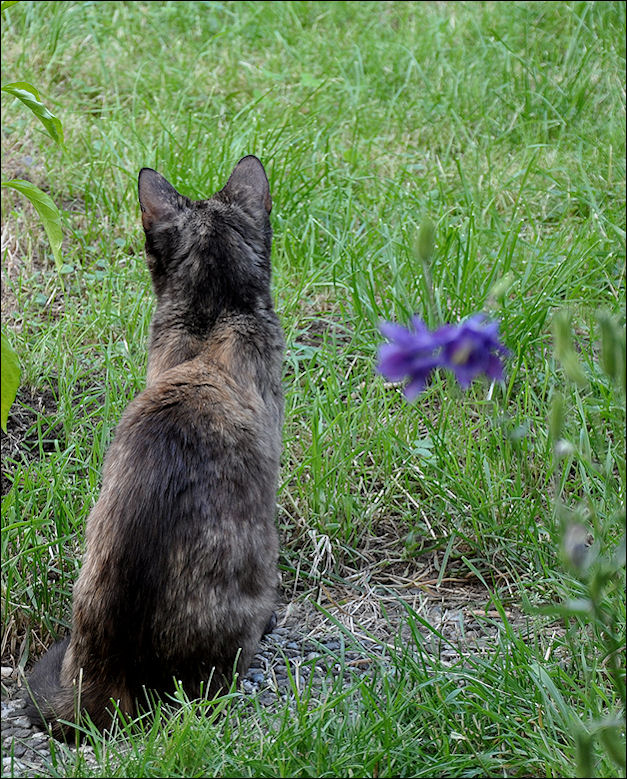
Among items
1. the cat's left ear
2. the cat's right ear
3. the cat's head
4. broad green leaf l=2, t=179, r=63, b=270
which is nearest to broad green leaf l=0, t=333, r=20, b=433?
broad green leaf l=2, t=179, r=63, b=270

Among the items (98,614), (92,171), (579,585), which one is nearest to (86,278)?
(92,171)

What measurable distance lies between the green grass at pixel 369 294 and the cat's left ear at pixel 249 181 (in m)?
0.56

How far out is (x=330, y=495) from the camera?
3.27m

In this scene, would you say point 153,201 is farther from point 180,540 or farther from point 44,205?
point 180,540

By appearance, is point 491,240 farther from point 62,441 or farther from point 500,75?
point 62,441

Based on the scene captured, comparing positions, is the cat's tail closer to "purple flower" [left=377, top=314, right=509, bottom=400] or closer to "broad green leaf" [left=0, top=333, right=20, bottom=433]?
"broad green leaf" [left=0, top=333, right=20, bottom=433]

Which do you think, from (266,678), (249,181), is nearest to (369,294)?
(249,181)

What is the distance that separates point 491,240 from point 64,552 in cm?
224

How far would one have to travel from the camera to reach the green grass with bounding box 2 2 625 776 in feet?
7.84

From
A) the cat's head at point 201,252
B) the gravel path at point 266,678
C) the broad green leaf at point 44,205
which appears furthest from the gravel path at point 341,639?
the broad green leaf at point 44,205

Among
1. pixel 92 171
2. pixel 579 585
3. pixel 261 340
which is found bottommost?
pixel 579 585

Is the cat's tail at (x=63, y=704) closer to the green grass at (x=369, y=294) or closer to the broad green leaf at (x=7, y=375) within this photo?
the green grass at (x=369, y=294)

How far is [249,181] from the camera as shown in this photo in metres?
Result: 3.23

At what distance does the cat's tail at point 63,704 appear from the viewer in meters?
2.52
